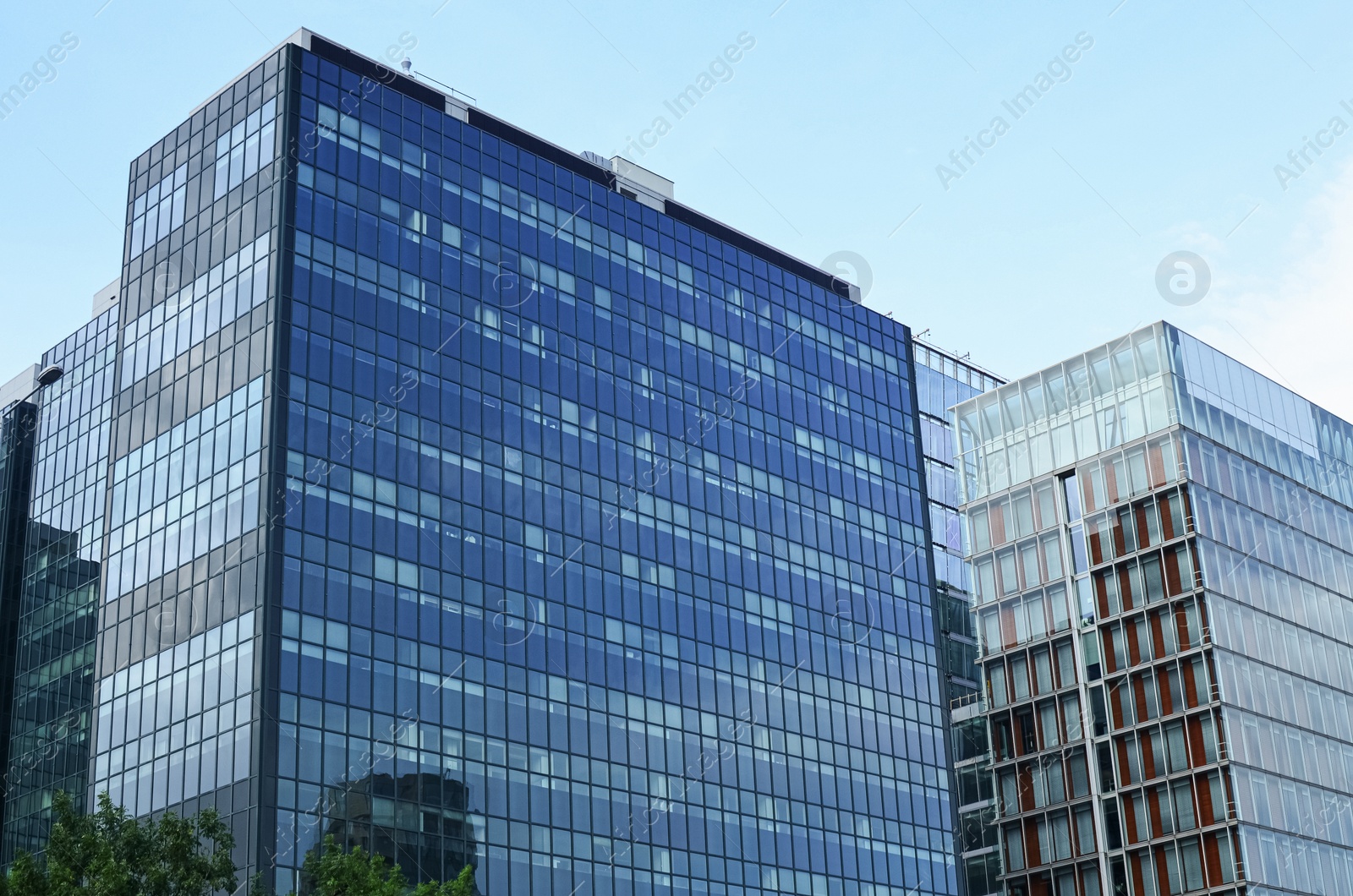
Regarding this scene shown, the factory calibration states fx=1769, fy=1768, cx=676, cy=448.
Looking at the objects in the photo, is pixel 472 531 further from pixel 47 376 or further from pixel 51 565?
pixel 47 376

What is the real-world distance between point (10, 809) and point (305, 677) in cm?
2936

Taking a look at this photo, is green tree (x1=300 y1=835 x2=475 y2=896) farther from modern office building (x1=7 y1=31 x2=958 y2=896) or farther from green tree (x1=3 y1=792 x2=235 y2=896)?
modern office building (x1=7 y1=31 x2=958 y2=896)

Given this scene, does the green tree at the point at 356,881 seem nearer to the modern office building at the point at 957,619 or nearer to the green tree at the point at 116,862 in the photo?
the green tree at the point at 116,862

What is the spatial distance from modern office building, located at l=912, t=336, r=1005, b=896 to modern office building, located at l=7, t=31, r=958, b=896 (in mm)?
3256

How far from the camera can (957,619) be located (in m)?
112

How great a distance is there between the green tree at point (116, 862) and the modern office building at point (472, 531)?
18.2m

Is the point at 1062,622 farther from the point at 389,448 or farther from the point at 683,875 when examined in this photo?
the point at 389,448

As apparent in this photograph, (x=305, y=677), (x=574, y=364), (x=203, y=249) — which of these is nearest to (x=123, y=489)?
(x=203, y=249)

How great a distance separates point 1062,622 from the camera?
99.6m

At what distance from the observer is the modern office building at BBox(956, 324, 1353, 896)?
91438 millimetres

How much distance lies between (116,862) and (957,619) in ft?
236

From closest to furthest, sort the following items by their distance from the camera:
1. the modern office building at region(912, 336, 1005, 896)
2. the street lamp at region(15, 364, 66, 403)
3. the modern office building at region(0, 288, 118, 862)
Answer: the modern office building at region(0, 288, 118, 862) → the modern office building at region(912, 336, 1005, 896) → the street lamp at region(15, 364, 66, 403)

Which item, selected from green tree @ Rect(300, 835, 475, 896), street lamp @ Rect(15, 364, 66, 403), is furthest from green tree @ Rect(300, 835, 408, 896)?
street lamp @ Rect(15, 364, 66, 403)

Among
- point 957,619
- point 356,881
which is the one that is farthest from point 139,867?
point 957,619
